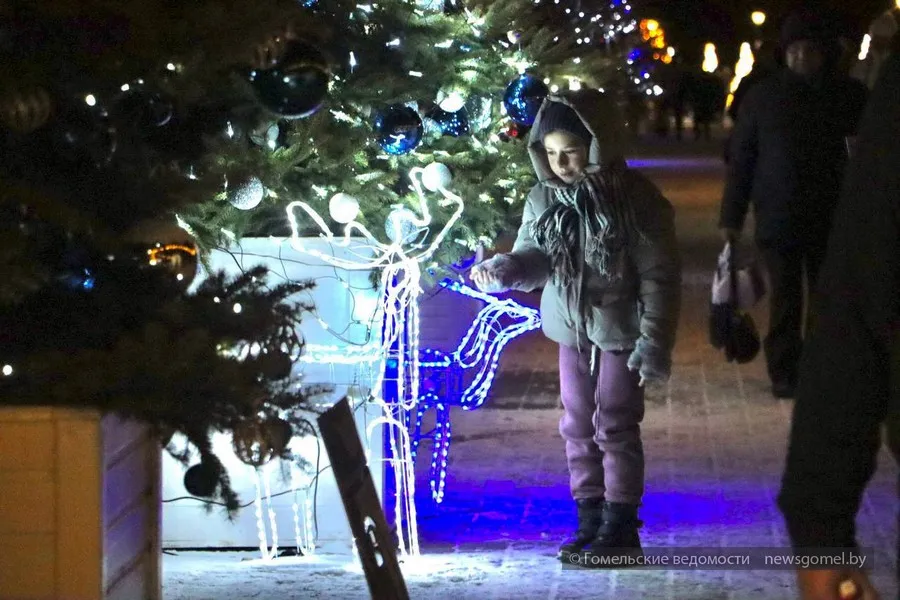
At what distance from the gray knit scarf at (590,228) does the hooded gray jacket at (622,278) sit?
0.04 metres

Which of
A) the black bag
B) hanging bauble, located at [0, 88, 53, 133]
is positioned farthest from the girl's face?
hanging bauble, located at [0, 88, 53, 133]

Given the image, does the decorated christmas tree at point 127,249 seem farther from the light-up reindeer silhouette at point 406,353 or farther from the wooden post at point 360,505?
the light-up reindeer silhouette at point 406,353

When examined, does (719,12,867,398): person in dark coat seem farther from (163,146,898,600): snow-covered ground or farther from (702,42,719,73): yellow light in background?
(702,42,719,73): yellow light in background

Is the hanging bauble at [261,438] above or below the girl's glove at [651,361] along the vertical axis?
below

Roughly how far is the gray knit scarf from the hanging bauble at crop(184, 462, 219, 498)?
2.35 m

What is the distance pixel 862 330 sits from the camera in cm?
231

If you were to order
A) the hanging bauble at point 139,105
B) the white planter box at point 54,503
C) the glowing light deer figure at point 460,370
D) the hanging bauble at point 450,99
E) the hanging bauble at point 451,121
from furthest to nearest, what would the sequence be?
the hanging bauble at point 451,121 < the hanging bauble at point 450,99 < the glowing light deer figure at point 460,370 < the hanging bauble at point 139,105 < the white planter box at point 54,503

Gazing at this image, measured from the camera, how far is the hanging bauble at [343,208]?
5820mm

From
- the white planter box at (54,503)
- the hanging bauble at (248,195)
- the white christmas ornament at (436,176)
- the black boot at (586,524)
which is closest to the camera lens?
the white planter box at (54,503)

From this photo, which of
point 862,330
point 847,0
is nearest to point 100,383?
point 862,330

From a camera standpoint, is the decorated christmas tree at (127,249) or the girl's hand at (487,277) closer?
the decorated christmas tree at (127,249)

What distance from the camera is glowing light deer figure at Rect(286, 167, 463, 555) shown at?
5.89 metres

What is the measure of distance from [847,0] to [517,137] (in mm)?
34086

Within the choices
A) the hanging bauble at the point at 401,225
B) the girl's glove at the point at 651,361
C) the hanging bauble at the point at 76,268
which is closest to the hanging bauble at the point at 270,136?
the hanging bauble at the point at 401,225
